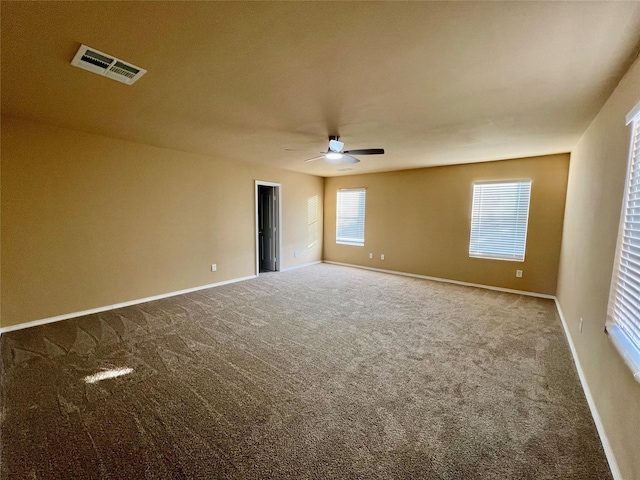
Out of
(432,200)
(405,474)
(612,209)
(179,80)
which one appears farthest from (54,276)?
(432,200)

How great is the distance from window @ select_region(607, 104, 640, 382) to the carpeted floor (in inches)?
28.7

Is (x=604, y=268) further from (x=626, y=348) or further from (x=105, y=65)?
(x=105, y=65)

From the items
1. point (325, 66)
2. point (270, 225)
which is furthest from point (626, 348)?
point (270, 225)

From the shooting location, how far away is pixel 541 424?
6.18 ft

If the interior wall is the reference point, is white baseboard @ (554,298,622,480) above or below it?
below

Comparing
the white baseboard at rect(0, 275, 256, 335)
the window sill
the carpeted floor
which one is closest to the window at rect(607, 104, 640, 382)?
the window sill

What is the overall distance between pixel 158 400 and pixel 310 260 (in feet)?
18.5

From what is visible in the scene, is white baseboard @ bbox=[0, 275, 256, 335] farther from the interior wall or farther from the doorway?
the interior wall

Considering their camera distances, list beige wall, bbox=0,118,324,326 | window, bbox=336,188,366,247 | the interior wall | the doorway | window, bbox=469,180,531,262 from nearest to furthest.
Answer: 1. beige wall, bbox=0,118,324,326
2. the interior wall
3. window, bbox=469,180,531,262
4. the doorway
5. window, bbox=336,188,366,247

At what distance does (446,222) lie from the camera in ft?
18.8

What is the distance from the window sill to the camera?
1.37 metres

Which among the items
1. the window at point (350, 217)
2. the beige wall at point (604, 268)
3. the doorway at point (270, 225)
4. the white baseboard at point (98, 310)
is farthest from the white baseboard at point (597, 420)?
the doorway at point (270, 225)

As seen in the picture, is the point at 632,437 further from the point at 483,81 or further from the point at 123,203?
the point at 123,203

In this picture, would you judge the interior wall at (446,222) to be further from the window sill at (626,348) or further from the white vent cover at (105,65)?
the white vent cover at (105,65)
